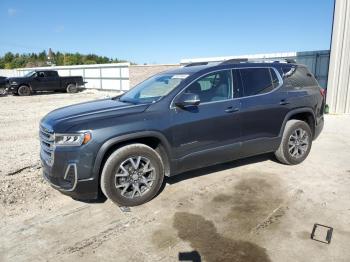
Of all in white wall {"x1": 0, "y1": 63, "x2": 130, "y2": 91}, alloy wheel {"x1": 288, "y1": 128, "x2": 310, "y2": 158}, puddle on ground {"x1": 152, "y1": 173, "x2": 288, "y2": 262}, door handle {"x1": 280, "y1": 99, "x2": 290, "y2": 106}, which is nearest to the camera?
puddle on ground {"x1": 152, "y1": 173, "x2": 288, "y2": 262}

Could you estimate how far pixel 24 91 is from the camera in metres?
21.5

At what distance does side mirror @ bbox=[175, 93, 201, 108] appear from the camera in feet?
13.9

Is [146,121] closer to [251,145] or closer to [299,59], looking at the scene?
[251,145]

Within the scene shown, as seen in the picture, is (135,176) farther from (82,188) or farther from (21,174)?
(21,174)

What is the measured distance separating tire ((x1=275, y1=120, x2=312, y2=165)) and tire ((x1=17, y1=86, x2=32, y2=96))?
20026 mm

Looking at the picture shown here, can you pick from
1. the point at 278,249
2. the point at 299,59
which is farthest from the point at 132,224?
the point at 299,59

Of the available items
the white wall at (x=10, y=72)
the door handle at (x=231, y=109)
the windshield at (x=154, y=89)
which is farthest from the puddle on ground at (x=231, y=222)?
the white wall at (x=10, y=72)

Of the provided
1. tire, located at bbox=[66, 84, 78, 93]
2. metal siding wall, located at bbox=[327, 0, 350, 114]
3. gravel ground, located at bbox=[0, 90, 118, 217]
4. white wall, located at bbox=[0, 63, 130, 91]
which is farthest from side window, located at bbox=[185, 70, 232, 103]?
tire, located at bbox=[66, 84, 78, 93]

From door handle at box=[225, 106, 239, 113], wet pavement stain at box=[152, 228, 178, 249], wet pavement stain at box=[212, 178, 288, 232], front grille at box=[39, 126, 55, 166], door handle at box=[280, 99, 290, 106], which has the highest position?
door handle at box=[280, 99, 290, 106]

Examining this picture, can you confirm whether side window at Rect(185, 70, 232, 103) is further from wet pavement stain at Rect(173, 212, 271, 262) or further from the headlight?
wet pavement stain at Rect(173, 212, 271, 262)

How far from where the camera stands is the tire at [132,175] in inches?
156

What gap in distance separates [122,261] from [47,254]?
79 cm

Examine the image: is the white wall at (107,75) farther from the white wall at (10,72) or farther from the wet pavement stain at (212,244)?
the wet pavement stain at (212,244)

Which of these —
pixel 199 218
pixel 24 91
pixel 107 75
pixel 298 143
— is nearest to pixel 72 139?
pixel 199 218
